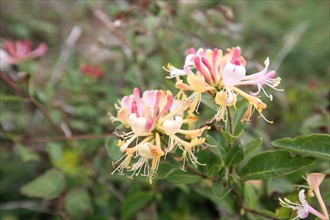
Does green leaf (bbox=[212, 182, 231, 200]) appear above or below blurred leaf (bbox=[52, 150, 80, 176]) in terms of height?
above

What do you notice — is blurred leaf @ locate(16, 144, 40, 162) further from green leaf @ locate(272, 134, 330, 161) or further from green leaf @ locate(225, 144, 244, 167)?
green leaf @ locate(272, 134, 330, 161)

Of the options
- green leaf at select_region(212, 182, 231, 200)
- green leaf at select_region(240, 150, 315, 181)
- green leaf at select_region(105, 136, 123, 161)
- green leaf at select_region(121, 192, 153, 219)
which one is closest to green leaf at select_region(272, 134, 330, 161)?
green leaf at select_region(240, 150, 315, 181)

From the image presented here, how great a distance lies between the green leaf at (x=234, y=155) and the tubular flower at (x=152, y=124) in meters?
0.10

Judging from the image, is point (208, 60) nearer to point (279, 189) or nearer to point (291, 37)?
point (279, 189)

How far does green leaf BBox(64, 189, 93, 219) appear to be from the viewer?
1.35m

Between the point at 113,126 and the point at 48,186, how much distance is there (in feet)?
1.03

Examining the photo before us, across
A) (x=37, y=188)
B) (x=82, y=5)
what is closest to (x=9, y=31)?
(x=82, y=5)

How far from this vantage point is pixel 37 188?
1.33m

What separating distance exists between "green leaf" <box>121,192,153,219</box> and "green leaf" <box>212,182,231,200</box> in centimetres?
41

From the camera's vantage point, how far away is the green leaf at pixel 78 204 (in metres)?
1.35

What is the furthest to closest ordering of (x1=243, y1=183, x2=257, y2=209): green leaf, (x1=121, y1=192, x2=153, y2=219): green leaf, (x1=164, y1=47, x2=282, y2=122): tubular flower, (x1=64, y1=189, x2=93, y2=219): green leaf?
(x1=64, y1=189, x2=93, y2=219): green leaf
(x1=121, y1=192, x2=153, y2=219): green leaf
(x1=243, y1=183, x2=257, y2=209): green leaf
(x1=164, y1=47, x2=282, y2=122): tubular flower

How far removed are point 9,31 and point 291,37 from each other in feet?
5.25

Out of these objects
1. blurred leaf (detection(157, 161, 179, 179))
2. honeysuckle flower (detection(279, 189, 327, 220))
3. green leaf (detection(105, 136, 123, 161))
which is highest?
green leaf (detection(105, 136, 123, 161))

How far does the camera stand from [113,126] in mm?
1468
